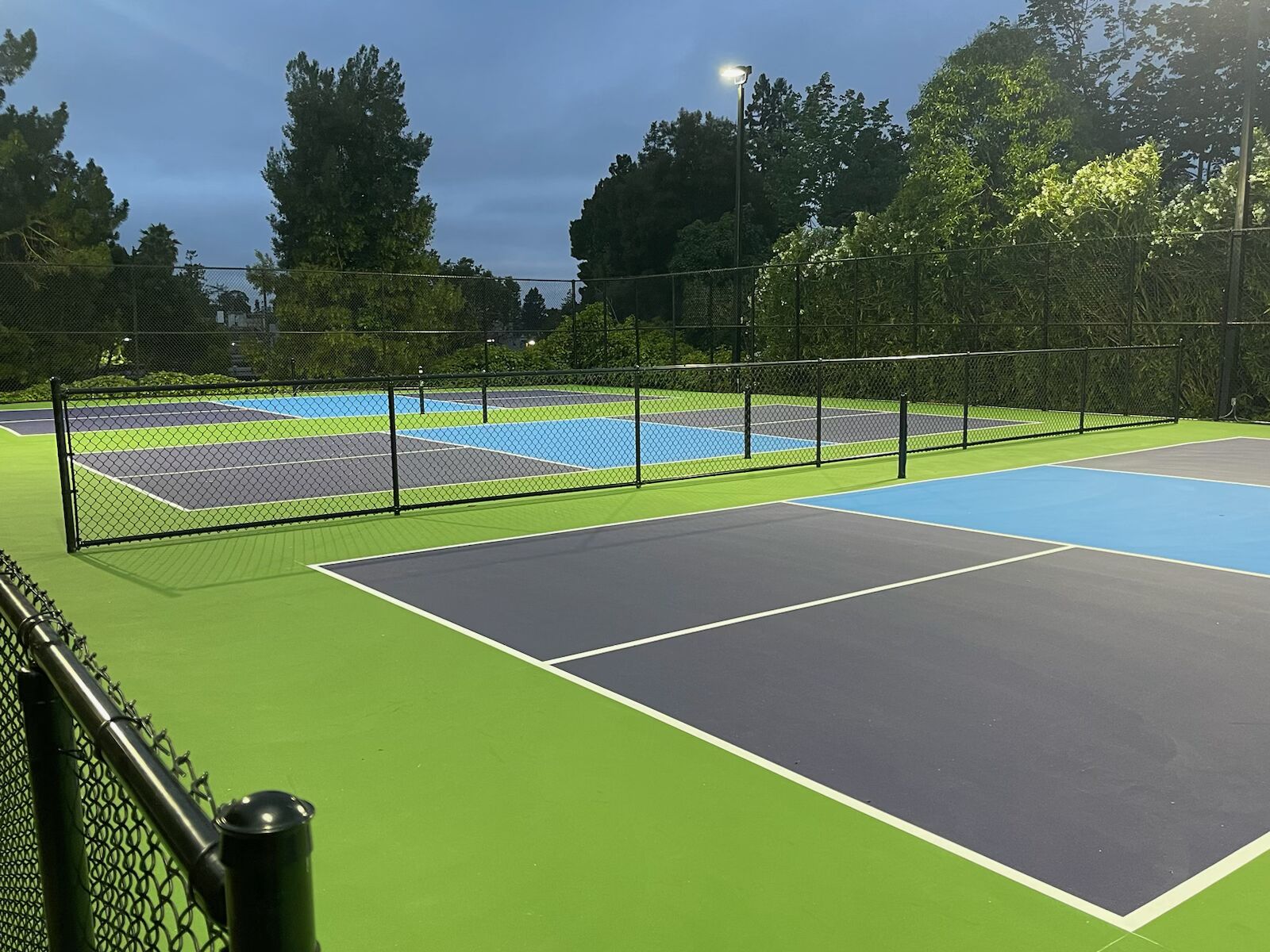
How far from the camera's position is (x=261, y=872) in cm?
100

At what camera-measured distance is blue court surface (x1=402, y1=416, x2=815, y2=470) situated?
1409 centimetres

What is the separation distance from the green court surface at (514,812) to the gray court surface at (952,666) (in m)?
0.23

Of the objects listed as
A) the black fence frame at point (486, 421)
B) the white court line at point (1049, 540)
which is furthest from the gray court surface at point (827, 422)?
the white court line at point (1049, 540)

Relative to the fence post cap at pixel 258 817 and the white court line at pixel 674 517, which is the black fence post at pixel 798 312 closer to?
the white court line at pixel 674 517

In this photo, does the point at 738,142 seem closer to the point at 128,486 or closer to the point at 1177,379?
the point at 1177,379

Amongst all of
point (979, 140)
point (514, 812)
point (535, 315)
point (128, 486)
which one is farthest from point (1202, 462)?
point (535, 315)

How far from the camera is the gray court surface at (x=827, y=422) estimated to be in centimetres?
1656

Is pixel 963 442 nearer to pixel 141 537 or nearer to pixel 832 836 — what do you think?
pixel 141 537

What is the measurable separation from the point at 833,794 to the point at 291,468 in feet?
34.6

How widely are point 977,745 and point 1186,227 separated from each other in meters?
17.7

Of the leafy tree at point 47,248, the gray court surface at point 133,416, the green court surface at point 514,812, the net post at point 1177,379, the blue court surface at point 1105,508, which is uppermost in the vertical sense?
the leafy tree at point 47,248

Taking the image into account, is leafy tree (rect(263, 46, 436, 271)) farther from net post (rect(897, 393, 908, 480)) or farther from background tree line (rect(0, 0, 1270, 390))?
net post (rect(897, 393, 908, 480))

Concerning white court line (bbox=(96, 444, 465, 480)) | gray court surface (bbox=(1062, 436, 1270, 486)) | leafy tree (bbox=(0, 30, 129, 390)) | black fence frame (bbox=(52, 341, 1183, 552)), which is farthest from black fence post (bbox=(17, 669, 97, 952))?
leafy tree (bbox=(0, 30, 129, 390))

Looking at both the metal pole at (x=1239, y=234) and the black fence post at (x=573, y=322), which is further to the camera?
the black fence post at (x=573, y=322)
